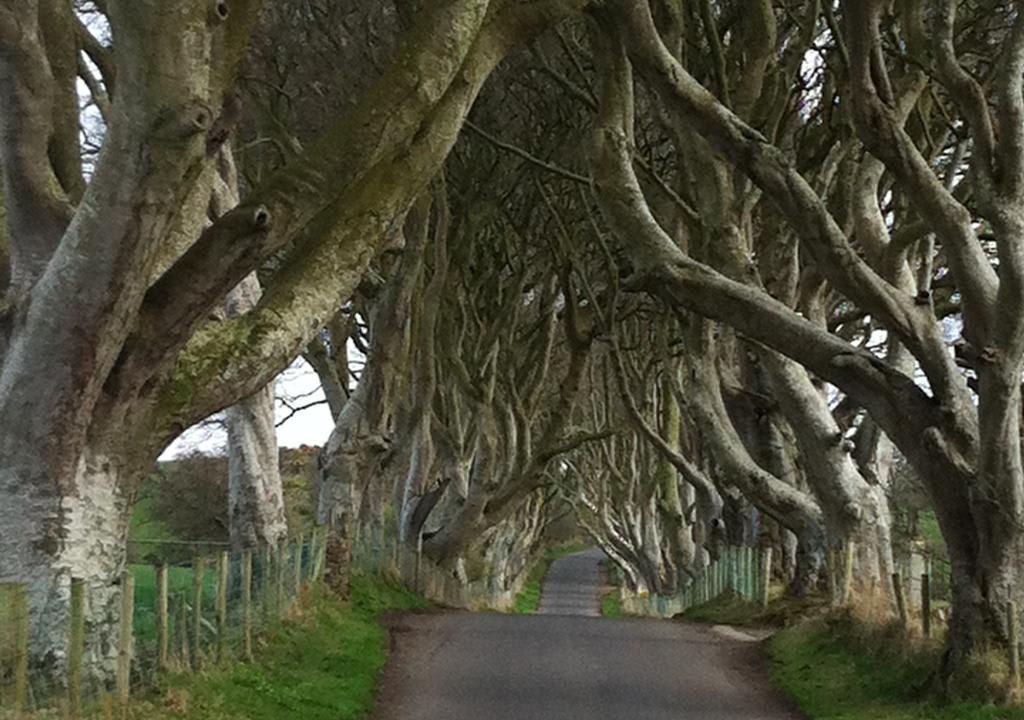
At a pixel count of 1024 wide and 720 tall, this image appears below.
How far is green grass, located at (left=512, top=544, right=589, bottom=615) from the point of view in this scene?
4746cm

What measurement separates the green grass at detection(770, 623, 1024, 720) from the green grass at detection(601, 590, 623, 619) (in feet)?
89.5

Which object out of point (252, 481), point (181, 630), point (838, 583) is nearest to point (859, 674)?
point (838, 583)

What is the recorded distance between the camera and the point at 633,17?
12.5 m

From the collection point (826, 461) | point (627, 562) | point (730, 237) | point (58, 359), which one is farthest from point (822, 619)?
point (627, 562)

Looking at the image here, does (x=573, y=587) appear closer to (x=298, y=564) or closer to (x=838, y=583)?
(x=838, y=583)

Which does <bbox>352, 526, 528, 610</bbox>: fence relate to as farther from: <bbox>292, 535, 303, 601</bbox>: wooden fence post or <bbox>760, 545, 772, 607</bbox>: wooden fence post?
<bbox>760, 545, 772, 607</bbox>: wooden fence post

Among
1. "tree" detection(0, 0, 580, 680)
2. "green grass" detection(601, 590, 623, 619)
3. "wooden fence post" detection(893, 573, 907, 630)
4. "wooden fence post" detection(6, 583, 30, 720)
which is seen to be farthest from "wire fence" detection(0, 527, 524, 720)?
"green grass" detection(601, 590, 623, 619)

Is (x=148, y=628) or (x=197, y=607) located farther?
(x=197, y=607)

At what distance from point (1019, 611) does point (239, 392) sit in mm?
6987

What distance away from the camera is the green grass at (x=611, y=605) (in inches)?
1762

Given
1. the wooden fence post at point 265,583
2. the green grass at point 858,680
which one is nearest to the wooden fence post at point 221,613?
the wooden fence post at point 265,583

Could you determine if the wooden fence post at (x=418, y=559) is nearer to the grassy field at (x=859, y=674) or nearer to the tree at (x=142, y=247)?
the grassy field at (x=859, y=674)

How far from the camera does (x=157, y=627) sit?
9.64 meters

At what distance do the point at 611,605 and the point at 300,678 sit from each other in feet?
128
